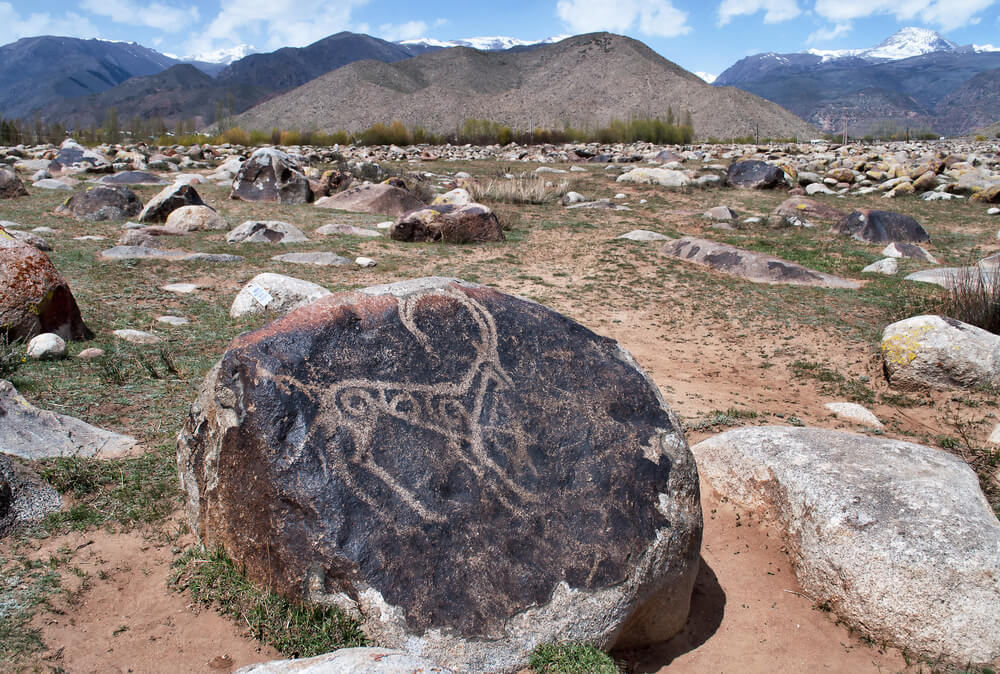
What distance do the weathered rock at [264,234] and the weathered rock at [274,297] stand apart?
3736 millimetres

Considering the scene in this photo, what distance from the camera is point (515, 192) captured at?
14.8 meters

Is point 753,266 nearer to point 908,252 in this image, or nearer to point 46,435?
point 908,252

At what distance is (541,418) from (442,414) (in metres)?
0.41

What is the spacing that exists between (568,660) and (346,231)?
31.5 feet

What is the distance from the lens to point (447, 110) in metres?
52.3

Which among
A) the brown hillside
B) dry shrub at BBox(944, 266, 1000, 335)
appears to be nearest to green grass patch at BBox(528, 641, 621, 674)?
dry shrub at BBox(944, 266, 1000, 335)

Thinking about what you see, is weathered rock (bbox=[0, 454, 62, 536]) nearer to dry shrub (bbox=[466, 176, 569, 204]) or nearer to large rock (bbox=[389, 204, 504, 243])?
large rock (bbox=[389, 204, 504, 243])

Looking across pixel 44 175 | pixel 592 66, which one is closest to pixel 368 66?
pixel 592 66

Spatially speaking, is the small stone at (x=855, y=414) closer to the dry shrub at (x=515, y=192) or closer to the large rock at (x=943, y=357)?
the large rock at (x=943, y=357)

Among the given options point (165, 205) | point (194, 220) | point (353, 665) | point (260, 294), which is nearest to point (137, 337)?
point (260, 294)

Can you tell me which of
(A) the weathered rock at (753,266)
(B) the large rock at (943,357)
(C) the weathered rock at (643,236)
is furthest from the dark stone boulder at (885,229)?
(B) the large rock at (943,357)

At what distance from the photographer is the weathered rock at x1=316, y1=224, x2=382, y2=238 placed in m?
10.7

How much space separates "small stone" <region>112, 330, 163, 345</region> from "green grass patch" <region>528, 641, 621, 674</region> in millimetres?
4625

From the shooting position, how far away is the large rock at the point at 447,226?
10477 mm
